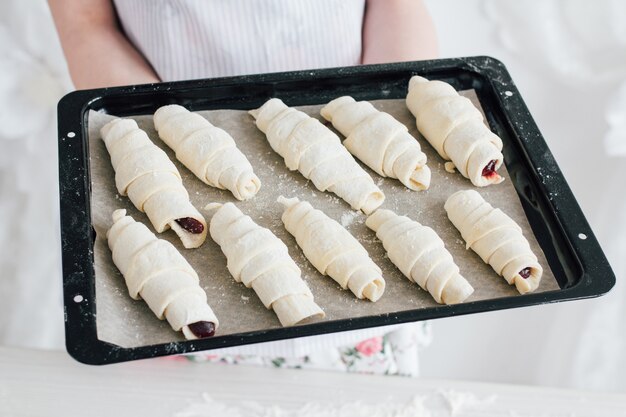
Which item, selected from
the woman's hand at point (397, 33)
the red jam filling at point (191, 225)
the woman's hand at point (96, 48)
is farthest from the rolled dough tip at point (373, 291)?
the woman's hand at point (96, 48)

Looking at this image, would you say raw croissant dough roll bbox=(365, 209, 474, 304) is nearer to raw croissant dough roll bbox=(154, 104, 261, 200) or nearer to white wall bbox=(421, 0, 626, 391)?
raw croissant dough roll bbox=(154, 104, 261, 200)

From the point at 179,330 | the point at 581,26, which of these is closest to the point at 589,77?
the point at 581,26

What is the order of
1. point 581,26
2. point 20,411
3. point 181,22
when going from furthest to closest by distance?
point 581,26, point 181,22, point 20,411

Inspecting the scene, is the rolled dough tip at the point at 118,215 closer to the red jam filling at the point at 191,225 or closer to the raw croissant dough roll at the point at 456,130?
the red jam filling at the point at 191,225

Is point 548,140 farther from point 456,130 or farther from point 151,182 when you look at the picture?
point 151,182

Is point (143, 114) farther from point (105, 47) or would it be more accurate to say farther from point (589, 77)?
point (589, 77)
